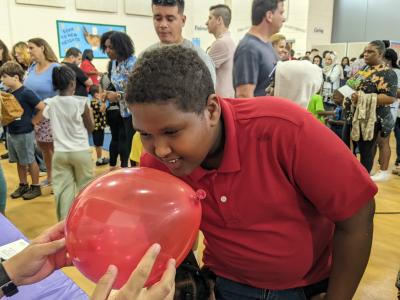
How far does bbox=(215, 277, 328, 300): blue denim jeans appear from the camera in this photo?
1.10 m

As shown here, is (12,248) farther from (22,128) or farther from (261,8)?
(22,128)

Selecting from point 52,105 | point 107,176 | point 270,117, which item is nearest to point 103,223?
point 107,176

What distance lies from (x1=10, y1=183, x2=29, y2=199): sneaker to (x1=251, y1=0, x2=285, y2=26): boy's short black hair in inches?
113

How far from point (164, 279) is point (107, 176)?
0.30 meters

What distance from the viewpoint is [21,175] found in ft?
12.6

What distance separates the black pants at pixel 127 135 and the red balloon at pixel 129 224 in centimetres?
245

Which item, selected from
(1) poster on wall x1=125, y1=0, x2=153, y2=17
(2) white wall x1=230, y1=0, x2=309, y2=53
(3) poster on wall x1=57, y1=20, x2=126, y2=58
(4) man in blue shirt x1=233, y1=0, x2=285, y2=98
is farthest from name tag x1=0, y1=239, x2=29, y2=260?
(2) white wall x1=230, y1=0, x2=309, y2=53

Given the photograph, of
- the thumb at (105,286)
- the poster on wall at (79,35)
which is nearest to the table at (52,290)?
the thumb at (105,286)

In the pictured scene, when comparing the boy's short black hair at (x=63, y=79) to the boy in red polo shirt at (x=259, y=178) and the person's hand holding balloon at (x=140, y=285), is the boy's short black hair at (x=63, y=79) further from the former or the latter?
the person's hand holding balloon at (x=140, y=285)

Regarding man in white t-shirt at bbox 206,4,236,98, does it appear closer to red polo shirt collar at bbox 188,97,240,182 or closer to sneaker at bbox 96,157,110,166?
red polo shirt collar at bbox 188,97,240,182

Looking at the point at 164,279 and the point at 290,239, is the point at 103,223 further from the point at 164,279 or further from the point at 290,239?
the point at 290,239

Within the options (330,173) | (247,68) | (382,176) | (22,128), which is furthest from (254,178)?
(382,176)

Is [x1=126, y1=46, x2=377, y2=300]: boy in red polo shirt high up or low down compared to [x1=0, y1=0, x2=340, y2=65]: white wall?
down

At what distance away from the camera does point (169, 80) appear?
869mm
